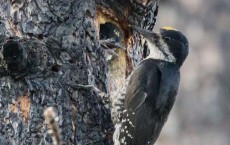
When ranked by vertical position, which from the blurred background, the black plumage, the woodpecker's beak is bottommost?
the blurred background

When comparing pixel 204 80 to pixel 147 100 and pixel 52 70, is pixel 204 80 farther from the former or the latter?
pixel 52 70

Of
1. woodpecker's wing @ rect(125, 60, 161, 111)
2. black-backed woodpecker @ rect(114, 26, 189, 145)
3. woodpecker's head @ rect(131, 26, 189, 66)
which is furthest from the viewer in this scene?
woodpecker's head @ rect(131, 26, 189, 66)

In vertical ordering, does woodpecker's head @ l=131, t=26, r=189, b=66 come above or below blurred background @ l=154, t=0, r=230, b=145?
above

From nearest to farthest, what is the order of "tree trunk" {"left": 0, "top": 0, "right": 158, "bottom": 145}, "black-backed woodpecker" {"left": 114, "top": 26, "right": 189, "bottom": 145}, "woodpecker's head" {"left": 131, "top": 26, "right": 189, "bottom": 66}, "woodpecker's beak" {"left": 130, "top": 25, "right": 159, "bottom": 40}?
1. "tree trunk" {"left": 0, "top": 0, "right": 158, "bottom": 145}
2. "black-backed woodpecker" {"left": 114, "top": 26, "right": 189, "bottom": 145}
3. "woodpecker's beak" {"left": 130, "top": 25, "right": 159, "bottom": 40}
4. "woodpecker's head" {"left": 131, "top": 26, "right": 189, "bottom": 66}

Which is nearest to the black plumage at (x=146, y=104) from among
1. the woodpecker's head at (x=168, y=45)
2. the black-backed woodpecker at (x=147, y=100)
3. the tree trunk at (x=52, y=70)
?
the black-backed woodpecker at (x=147, y=100)

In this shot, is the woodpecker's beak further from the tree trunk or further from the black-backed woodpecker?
the tree trunk

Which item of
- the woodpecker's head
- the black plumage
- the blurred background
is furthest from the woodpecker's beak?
the blurred background

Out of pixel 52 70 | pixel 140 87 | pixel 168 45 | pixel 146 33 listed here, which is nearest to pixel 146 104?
pixel 140 87

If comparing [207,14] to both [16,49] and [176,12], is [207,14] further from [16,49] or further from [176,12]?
[16,49]

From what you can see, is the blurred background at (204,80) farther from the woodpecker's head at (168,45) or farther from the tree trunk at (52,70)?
the tree trunk at (52,70)
